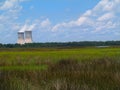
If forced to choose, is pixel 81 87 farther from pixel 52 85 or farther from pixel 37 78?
pixel 37 78

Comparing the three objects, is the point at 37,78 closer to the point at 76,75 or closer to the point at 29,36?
the point at 76,75

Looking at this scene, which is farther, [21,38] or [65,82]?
[21,38]

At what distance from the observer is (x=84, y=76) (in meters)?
12.8

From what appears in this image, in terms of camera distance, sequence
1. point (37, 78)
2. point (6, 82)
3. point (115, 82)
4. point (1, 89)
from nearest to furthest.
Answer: point (1, 89), point (6, 82), point (115, 82), point (37, 78)

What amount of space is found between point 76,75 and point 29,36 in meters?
92.3

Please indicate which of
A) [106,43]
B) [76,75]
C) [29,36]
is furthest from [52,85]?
[106,43]

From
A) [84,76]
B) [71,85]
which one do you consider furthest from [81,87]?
[84,76]

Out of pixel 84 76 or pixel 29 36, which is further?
pixel 29 36

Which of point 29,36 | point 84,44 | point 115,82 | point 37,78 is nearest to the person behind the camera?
point 115,82

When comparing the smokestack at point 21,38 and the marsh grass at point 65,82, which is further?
the smokestack at point 21,38

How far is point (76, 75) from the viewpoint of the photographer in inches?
515

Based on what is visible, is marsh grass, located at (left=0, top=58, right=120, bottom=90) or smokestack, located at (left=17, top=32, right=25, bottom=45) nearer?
marsh grass, located at (left=0, top=58, right=120, bottom=90)

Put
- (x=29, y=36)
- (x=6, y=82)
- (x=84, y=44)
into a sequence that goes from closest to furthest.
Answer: (x=6, y=82) < (x=29, y=36) < (x=84, y=44)

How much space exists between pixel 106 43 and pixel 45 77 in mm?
117567
